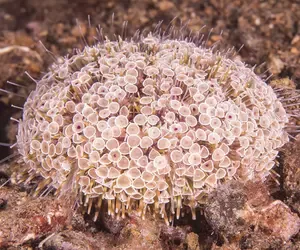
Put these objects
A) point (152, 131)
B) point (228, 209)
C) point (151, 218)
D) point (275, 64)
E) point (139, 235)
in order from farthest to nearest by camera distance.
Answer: point (275, 64) → point (151, 218) → point (139, 235) → point (228, 209) → point (152, 131)

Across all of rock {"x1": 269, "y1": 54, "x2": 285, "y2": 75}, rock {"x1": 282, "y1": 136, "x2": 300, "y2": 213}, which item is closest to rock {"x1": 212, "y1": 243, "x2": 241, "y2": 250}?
rock {"x1": 282, "y1": 136, "x2": 300, "y2": 213}

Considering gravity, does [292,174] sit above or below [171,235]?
above

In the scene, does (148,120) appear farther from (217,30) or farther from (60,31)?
(60,31)

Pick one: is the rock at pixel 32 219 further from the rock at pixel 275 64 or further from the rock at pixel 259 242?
the rock at pixel 275 64

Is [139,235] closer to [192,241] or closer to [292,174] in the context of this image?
[192,241]

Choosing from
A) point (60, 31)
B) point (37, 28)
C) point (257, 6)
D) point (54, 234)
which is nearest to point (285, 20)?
point (257, 6)

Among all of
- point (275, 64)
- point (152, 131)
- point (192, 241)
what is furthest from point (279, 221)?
point (275, 64)

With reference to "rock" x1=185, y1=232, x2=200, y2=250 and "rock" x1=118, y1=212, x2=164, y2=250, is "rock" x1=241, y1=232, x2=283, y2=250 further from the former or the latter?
"rock" x1=118, y1=212, x2=164, y2=250
